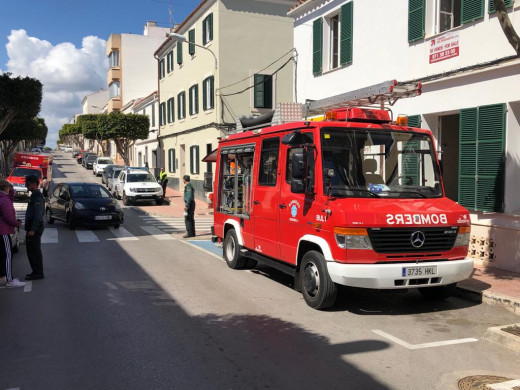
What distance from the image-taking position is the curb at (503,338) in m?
5.29

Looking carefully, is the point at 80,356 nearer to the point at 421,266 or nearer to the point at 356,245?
the point at 356,245

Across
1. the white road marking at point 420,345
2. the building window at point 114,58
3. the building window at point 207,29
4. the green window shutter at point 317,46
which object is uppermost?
the building window at point 114,58

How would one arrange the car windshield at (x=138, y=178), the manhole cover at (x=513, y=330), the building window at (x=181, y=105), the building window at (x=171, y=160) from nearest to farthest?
the manhole cover at (x=513, y=330) < the car windshield at (x=138, y=178) < the building window at (x=181, y=105) < the building window at (x=171, y=160)

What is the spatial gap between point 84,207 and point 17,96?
912 cm

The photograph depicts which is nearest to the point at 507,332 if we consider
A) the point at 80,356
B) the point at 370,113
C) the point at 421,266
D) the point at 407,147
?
the point at 421,266

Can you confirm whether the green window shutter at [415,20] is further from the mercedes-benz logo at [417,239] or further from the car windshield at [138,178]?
the car windshield at [138,178]

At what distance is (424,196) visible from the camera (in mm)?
6930

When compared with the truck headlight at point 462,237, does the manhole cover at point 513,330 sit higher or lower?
lower

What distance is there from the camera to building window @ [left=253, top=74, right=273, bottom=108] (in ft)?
77.9

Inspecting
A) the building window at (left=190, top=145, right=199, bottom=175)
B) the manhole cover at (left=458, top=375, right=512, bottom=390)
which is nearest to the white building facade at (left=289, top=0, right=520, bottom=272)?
the manhole cover at (left=458, top=375, right=512, bottom=390)

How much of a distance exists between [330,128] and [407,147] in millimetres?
1263

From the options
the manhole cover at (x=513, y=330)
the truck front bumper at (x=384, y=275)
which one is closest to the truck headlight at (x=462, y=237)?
the truck front bumper at (x=384, y=275)

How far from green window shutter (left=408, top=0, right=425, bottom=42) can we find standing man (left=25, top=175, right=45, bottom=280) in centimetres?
839

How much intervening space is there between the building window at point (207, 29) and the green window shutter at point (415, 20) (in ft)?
48.8
